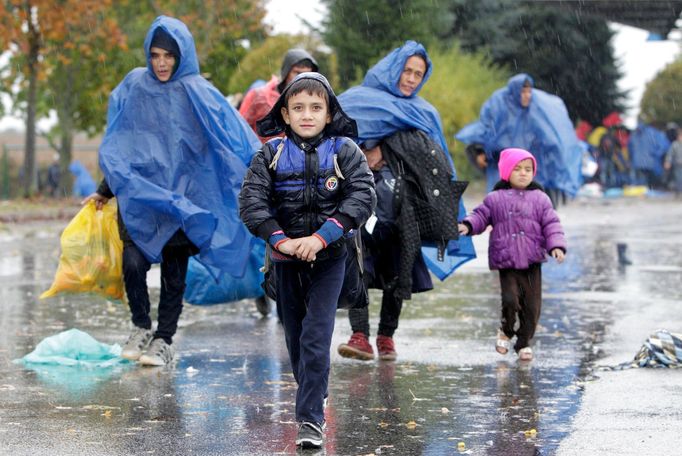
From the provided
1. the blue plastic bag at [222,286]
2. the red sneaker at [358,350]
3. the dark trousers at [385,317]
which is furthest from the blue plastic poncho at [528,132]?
the red sneaker at [358,350]

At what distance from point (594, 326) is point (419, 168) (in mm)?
2258

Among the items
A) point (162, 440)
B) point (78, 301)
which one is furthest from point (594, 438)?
point (78, 301)

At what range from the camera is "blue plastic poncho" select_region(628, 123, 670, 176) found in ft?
135

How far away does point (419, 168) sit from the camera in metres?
8.71

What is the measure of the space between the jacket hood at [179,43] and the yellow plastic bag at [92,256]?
1.04 meters

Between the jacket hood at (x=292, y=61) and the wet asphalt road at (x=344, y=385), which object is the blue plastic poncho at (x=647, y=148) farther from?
the jacket hood at (x=292, y=61)

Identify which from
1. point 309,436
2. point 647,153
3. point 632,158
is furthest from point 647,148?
point 309,436

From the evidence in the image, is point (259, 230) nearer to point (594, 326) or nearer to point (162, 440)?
point (162, 440)

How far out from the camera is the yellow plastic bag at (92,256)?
29.2ft

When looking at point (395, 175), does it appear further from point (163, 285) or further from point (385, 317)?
point (163, 285)

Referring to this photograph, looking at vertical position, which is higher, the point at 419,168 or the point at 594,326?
the point at 419,168

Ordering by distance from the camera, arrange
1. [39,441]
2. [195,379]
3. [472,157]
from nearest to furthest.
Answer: [39,441] → [195,379] → [472,157]

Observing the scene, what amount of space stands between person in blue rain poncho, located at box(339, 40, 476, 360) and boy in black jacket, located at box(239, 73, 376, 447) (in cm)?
233

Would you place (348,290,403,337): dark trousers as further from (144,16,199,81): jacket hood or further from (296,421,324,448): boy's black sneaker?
(296,421,324,448): boy's black sneaker
